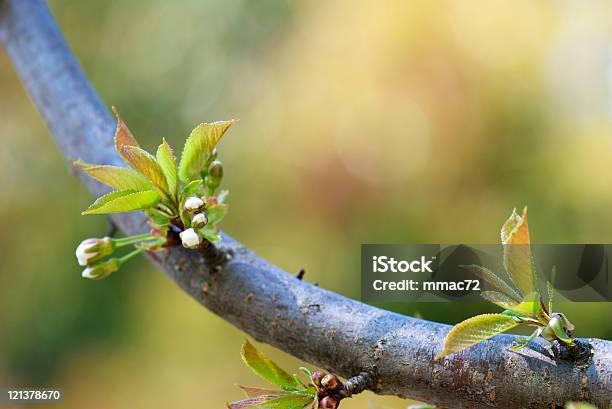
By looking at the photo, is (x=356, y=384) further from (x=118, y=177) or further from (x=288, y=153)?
(x=288, y=153)

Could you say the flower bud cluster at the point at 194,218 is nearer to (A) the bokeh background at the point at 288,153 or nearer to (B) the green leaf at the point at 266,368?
(B) the green leaf at the point at 266,368

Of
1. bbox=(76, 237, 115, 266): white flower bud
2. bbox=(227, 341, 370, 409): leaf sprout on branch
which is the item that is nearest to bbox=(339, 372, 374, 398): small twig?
bbox=(227, 341, 370, 409): leaf sprout on branch

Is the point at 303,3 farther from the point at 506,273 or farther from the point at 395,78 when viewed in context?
the point at 506,273

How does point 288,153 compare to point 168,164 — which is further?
point 288,153

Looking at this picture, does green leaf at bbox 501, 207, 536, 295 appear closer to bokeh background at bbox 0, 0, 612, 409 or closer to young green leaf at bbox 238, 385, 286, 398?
young green leaf at bbox 238, 385, 286, 398

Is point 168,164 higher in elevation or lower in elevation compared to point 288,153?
lower

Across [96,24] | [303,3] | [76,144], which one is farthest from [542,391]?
[96,24]

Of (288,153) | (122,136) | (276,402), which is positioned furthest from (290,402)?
(288,153)
